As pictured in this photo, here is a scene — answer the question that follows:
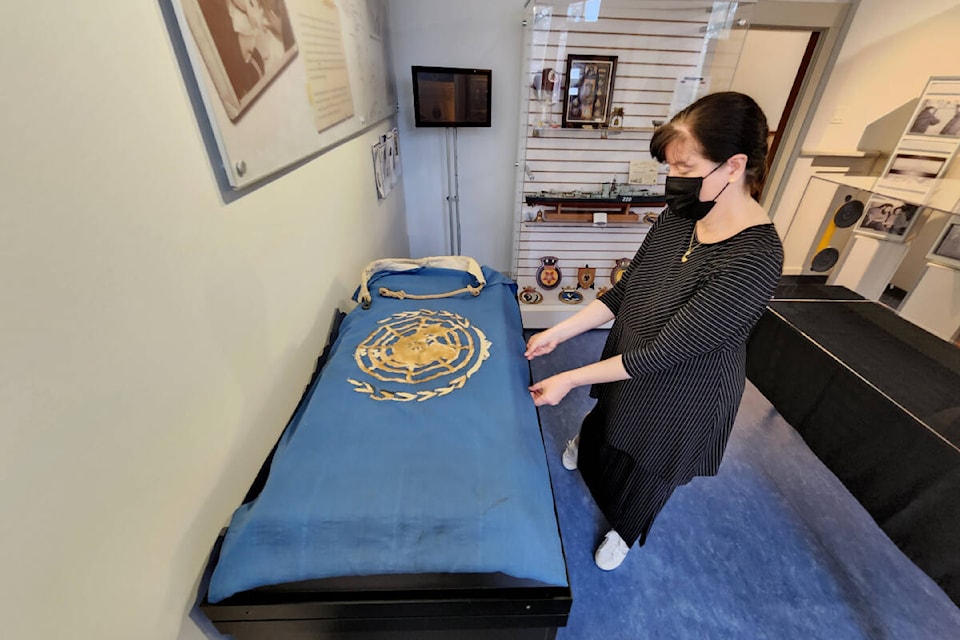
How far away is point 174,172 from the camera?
62 centimetres

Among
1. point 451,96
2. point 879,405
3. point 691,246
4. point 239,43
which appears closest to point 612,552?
point 879,405

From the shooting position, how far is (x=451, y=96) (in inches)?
86.9

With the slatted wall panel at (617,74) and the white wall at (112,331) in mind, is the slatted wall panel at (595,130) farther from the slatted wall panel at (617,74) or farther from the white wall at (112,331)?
the white wall at (112,331)

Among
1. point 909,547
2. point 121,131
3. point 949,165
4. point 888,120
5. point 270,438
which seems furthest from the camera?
point 888,120

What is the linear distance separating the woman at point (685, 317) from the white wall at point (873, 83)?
2.13 m

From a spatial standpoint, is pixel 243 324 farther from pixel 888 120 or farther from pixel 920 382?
pixel 888 120

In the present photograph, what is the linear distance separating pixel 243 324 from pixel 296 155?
0.49m

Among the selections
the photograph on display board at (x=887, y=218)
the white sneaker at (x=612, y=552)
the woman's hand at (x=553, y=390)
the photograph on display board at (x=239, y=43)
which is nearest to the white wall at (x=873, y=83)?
the photograph on display board at (x=887, y=218)

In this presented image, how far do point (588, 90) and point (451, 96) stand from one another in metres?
0.80

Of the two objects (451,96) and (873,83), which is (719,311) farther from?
(873,83)

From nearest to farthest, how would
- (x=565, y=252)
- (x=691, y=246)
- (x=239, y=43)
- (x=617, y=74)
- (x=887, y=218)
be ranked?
(x=239, y=43) < (x=691, y=246) < (x=887, y=218) < (x=617, y=74) < (x=565, y=252)

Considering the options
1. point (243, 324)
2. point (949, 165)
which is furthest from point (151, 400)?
point (949, 165)

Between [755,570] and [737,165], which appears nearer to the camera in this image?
[737,165]

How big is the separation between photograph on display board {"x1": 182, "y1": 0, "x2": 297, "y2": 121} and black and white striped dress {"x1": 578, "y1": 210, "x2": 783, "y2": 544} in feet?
3.43
